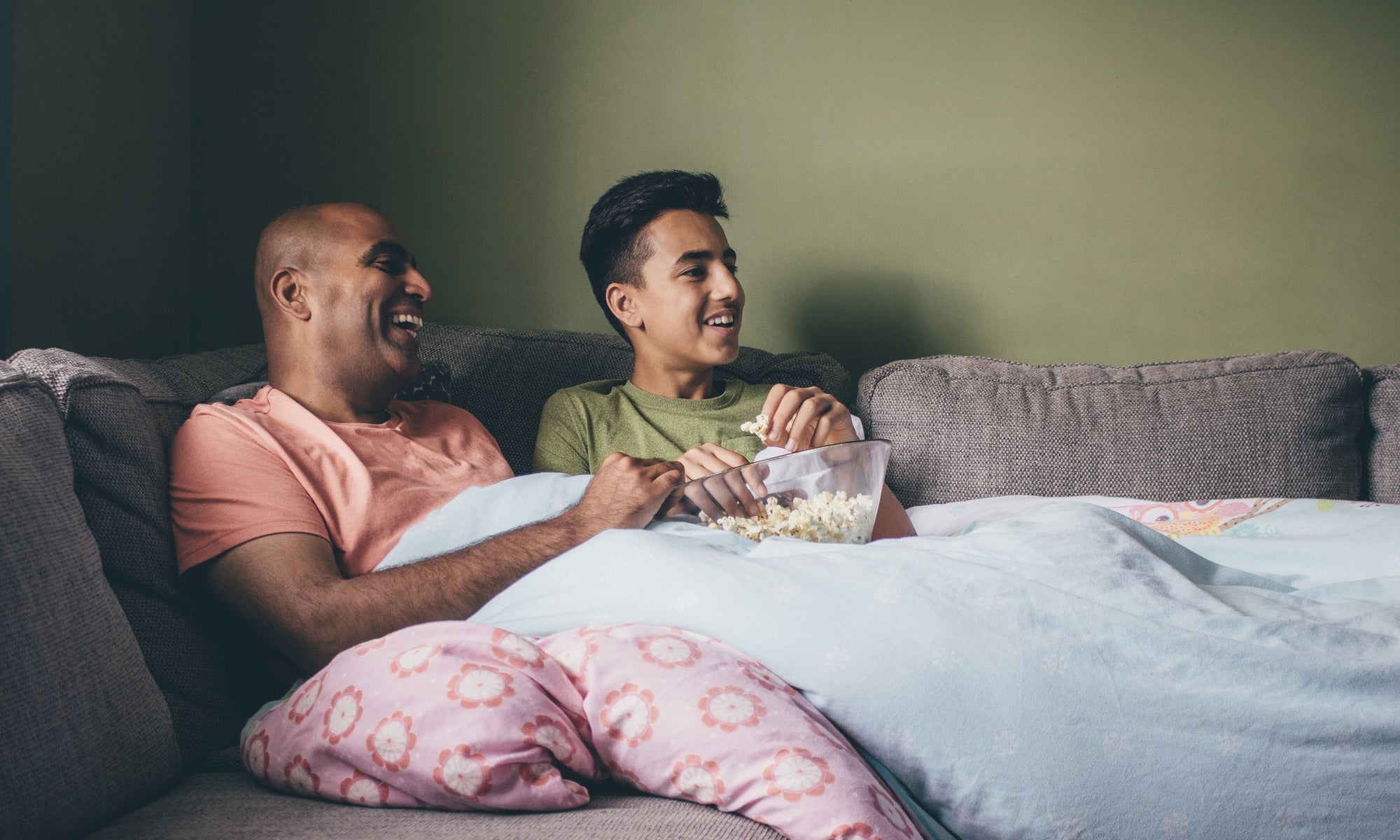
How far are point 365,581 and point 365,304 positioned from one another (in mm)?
507

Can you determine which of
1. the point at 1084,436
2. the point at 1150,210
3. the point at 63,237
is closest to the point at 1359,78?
the point at 1150,210

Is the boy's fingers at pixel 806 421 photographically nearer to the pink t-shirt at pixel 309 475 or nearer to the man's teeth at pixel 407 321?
the pink t-shirt at pixel 309 475

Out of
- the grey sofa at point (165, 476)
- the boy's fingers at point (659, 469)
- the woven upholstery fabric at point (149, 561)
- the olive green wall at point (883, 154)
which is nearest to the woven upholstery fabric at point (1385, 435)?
the grey sofa at point (165, 476)

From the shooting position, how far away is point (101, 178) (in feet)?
5.30

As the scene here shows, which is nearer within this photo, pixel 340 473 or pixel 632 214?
pixel 340 473

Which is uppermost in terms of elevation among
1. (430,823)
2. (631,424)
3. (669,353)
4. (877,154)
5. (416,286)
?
(877,154)

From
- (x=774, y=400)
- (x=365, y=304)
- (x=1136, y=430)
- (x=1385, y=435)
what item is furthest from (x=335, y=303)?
(x=1385, y=435)

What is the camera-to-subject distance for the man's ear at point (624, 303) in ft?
5.69

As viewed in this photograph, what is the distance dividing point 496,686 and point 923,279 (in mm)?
1559

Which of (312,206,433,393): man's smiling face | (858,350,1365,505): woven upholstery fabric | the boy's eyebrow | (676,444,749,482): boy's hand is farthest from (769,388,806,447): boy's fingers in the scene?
(312,206,433,393): man's smiling face

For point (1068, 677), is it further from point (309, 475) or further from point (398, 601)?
point (309, 475)

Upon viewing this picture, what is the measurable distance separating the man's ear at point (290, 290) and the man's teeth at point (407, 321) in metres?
0.13

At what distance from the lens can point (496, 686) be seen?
2.28 ft

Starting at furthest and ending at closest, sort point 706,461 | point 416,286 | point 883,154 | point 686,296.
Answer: point 883,154 < point 686,296 < point 416,286 < point 706,461
